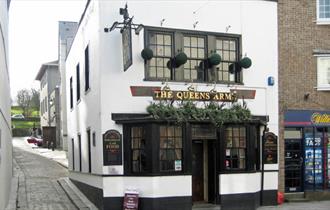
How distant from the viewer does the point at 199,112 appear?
14.6m

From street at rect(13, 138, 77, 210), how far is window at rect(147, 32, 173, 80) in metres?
5.00

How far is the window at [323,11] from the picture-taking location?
17609mm

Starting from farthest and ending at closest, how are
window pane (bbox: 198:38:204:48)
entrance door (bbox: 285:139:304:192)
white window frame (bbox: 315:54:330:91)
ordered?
white window frame (bbox: 315:54:330:91)
entrance door (bbox: 285:139:304:192)
window pane (bbox: 198:38:204:48)

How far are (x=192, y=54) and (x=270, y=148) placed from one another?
13.6 ft

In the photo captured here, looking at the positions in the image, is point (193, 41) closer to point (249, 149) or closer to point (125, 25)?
point (125, 25)

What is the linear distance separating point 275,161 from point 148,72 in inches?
212

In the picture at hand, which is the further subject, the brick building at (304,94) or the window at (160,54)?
the brick building at (304,94)

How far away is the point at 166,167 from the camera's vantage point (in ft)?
46.8

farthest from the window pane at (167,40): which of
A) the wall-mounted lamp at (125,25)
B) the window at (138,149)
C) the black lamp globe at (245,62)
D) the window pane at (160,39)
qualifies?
the window at (138,149)

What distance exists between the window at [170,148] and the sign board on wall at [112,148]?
1.20 meters

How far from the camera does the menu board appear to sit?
53.7 feet

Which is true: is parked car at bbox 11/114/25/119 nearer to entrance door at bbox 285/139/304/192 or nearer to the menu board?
entrance door at bbox 285/139/304/192

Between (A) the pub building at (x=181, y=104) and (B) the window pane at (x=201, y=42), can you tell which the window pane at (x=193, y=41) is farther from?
(B) the window pane at (x=201, y=42)

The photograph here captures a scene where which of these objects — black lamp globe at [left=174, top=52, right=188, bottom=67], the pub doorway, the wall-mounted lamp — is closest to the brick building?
the pub doorway
